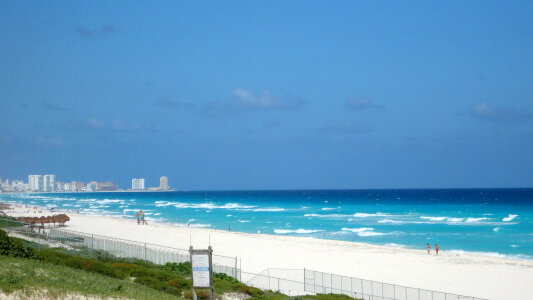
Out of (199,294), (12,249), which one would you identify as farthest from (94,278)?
(12,249)

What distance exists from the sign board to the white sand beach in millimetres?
19021

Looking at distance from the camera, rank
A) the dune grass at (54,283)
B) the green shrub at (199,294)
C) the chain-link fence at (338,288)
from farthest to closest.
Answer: the chain-link fence at (338,288)
the green shrub at (199,294)
the dune grass at (54,283)

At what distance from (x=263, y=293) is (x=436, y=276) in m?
16.4

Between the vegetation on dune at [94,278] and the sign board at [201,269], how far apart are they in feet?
4.58

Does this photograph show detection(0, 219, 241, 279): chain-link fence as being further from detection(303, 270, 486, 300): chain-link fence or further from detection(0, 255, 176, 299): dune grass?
detection(0, 255, 176, 299): dune grass

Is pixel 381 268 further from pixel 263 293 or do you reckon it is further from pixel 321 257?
pixel 263 293

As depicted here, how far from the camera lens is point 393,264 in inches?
1522

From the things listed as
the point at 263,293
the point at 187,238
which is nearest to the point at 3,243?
the point at 263,293

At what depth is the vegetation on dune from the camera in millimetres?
13969

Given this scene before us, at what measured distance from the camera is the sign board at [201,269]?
14.8 meters

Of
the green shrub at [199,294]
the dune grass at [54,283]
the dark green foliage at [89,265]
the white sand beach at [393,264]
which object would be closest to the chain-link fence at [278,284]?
the green shrub at [199,294]

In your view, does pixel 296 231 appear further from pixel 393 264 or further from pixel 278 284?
pixel 278 284

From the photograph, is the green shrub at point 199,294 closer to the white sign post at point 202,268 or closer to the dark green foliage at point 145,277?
the dark green foliage at point 145,277

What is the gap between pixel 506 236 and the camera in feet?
208
